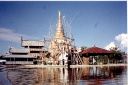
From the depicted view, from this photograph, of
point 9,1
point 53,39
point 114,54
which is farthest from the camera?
point 53,39

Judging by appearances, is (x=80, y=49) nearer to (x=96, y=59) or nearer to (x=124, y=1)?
(x=96, y=59)

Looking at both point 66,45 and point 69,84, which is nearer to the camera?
point 69,84

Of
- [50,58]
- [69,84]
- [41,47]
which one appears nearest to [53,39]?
[50,58]

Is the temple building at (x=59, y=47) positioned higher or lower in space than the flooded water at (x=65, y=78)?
higher

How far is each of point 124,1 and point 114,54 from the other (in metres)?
6.08

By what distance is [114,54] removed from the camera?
36.6 feet

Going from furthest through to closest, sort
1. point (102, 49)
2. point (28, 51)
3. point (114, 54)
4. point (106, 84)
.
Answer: point (28, 51), point (114, 54), point (102, 49), point (106, 84)

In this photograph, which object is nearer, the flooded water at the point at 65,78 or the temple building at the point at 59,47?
the flooded water at the point at 65,78

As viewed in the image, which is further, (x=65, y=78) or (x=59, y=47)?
(x=59, y=47)

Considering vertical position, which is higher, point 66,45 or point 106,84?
point 66,45

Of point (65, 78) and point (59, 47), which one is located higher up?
point (59, 47)

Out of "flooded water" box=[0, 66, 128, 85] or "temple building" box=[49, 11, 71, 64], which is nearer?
"flooded water" box=[0, 66, 128, 85]

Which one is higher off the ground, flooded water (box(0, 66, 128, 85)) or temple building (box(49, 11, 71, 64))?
temple building (box(49, 11, 71, 64))

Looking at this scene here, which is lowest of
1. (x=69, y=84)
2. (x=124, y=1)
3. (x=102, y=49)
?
(x=69, y=84)
